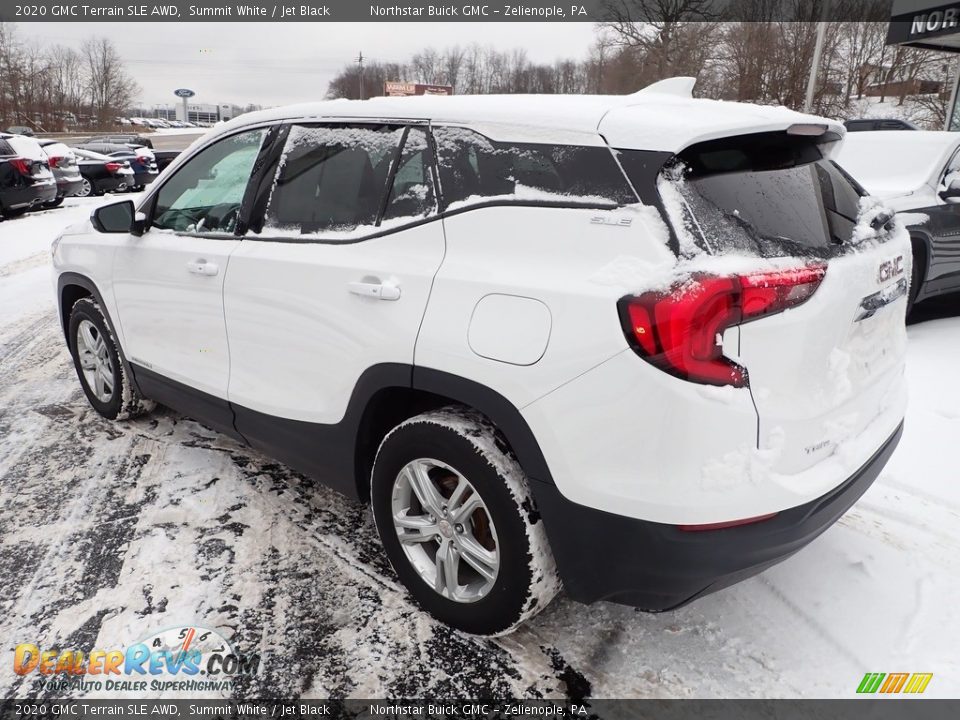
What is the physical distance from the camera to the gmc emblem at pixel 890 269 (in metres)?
2.12

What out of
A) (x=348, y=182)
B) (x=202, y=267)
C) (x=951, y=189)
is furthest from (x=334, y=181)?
(x=951, y=189)

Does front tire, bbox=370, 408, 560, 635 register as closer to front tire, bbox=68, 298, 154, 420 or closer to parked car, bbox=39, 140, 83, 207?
front tire, bbox=68, 298, 154, 420

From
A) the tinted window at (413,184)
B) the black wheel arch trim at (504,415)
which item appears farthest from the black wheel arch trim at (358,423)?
the tinted window at (413,184)

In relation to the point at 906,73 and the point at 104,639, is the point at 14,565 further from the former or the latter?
the point at 906,73

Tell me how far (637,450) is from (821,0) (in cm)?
3823

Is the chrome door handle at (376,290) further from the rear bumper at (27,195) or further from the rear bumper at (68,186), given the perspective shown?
the rear bumper at (68,186)

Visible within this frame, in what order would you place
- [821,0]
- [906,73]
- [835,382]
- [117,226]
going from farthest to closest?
[906,73] < [821,0] < [117,226] < [835,382]

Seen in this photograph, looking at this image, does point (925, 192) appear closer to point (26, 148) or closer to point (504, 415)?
point (504, 415)

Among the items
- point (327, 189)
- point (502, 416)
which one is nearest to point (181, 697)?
point (502, 416)

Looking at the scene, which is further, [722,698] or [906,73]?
[906,73]

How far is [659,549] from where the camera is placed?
183 centimetres

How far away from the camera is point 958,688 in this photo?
2.13 metres

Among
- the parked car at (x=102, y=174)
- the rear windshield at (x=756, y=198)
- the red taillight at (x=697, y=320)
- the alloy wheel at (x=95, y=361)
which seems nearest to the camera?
the red taillight at (x=697, y=320)

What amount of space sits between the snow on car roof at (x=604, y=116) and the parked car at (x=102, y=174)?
67.4 feet
